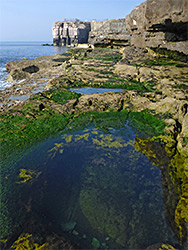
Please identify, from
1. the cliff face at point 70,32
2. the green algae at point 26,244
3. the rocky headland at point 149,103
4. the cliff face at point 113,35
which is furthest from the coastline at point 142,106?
the cliff face at point 70,32

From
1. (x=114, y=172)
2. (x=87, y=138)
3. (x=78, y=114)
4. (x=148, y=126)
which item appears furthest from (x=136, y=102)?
(x=114, y=172)

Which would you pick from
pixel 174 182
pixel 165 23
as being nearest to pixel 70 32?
pixel 165 23

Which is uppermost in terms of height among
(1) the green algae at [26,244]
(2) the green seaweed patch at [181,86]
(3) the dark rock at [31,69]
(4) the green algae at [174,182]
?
(3) the dark rock at [31,69]

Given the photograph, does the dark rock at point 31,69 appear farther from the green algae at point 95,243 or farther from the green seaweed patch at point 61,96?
the green algae at point 95,243

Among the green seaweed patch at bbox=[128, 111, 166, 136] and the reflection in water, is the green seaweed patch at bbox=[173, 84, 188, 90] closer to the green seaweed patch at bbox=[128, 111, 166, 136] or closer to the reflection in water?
the green seaweed patch at bbox=[128, 111, 166, 136]

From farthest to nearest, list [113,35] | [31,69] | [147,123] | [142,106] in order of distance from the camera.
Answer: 1. [113,35]
2. [31,69]
3. [142,106]
4. [147,123]

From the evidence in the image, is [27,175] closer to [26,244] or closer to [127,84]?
[26,244]

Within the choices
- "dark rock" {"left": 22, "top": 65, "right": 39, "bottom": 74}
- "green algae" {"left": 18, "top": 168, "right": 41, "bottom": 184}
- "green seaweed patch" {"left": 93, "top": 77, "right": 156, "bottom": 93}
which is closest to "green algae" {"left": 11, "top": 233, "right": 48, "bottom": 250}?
"green algae" {"left": 18, "top": 168, "right": 41, "bottom": 184}

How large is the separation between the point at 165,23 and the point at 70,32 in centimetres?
10300

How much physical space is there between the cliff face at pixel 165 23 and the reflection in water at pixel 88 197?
15.8 metres

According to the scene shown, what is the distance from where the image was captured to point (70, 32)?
105938mm

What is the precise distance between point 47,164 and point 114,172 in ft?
10.6

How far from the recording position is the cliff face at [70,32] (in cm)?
9900

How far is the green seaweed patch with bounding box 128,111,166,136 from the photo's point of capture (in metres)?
10.3
